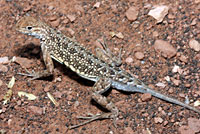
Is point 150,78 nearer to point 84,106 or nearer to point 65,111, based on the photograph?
point 84,106

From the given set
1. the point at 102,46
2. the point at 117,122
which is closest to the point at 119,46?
the point at 102,46

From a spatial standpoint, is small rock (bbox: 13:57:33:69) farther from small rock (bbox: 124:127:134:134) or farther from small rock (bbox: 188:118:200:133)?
small rock (bbox: 188:118:200:133)

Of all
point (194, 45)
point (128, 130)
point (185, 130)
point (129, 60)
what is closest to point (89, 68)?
point (129, 60)

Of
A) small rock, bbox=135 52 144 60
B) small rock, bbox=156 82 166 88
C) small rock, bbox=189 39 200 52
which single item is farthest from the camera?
small rock, bbox=135 52 144 60

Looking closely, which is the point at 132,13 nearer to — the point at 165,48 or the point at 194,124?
the point at 165,48

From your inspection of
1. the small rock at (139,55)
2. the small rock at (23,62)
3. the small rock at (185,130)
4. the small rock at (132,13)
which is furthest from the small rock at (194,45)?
the small rock at (23,62)

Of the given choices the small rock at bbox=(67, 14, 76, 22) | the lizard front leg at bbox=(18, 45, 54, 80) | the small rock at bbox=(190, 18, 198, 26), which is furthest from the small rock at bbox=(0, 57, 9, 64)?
the small rock at bbox=(190, 18, 198, 26)
